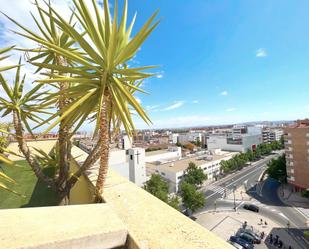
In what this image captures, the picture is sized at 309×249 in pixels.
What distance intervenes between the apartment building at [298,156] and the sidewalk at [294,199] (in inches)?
61.0

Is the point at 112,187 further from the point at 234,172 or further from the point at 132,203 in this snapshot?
the point at 234,172

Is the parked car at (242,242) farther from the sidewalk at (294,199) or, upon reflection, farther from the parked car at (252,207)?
the sidewalk at (294,199)

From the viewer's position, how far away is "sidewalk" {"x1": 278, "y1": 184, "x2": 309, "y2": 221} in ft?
83.1

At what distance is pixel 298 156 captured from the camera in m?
30.4

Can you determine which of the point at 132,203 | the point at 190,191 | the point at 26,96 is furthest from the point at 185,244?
the point at 190,191

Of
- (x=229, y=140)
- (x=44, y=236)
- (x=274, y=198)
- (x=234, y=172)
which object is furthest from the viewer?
(x=229, y=140)

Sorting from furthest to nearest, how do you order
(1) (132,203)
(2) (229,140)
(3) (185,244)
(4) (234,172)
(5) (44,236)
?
(2) (229,140) < (4) (234,172) < (1) (132,203) < (3) (185,244) < (5) (44,236)

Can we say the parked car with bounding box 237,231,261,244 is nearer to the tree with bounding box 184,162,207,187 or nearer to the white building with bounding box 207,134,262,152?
the tree with bounding box 184,162,207,187

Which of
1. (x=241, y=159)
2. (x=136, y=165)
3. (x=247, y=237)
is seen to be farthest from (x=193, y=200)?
(x=241, y=159)

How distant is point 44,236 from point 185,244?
104 cm

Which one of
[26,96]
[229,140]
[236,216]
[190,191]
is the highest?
[26,96]

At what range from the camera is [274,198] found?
1156 inches

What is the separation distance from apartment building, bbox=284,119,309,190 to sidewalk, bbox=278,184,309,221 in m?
1.55

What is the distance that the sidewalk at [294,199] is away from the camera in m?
25.3
